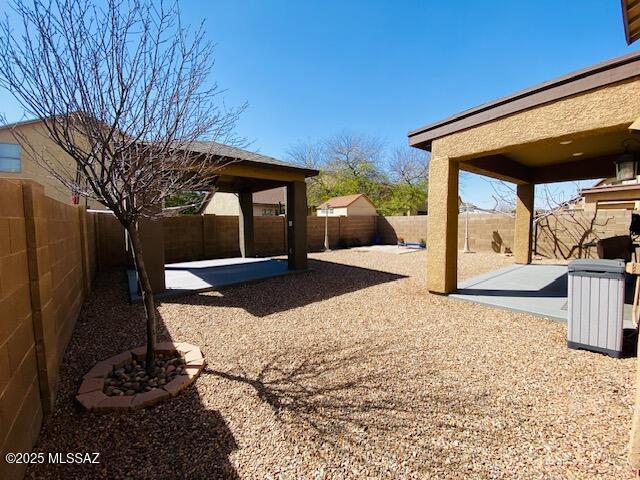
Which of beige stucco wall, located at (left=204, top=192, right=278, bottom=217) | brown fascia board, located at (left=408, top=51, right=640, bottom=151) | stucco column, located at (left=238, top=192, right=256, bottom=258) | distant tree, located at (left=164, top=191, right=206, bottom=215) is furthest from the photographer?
beige stucco wall, located at (left=204, top=192, right=278, bottom=217)

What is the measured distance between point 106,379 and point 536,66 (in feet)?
44.9

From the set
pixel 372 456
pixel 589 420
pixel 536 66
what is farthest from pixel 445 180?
pixel 536 66

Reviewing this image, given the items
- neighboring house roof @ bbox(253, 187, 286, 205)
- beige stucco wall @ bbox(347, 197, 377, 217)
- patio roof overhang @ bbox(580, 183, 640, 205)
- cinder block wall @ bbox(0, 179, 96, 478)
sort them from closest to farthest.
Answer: cinder block wall @ bbox(0, 179, 96, 478) → patio roof overhang @ bbox(580, 183, 640, 205) → neighboring house roof @ bbox(253, 187, 286, 205) → beige stucco wall @ bbox(347, 197, 377, 217)

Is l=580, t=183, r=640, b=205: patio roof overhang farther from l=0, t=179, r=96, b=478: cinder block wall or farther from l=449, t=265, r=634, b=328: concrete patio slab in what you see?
l=0, t=179, r=96, b=478: cinder block wall

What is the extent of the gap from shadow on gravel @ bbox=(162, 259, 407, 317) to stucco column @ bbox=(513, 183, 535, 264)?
17.1ft

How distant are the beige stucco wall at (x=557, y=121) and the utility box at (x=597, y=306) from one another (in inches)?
79.7

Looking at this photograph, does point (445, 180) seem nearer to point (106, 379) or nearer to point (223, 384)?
point (223, 384)

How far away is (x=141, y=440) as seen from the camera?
2201mm

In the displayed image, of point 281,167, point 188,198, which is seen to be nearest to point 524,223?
point 281,167

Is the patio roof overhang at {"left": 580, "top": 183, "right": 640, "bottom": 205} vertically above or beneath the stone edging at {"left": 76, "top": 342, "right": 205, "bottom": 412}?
above

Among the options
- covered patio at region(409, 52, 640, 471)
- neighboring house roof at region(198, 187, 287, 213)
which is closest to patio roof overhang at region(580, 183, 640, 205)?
covered patio at region(409, 52, 640, 471)

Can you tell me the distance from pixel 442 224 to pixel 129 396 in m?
5.86

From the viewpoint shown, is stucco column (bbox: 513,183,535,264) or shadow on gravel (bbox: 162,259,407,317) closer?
shadow on gravel (bbox: 162,259,407,317)

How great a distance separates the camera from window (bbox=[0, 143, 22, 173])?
12719 mm
